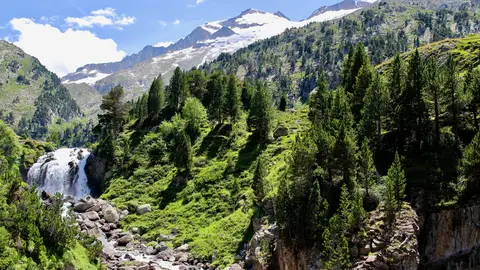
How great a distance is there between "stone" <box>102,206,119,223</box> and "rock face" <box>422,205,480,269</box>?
56916mm

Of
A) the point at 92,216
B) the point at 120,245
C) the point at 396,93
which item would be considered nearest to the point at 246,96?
the point at 92,216

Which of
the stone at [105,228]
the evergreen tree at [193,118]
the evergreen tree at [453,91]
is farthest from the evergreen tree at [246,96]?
the evergreen tree at [453,91]

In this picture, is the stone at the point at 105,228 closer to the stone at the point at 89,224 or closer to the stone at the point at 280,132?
the stone at the point at 89,224

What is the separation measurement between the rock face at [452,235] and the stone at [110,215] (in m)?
56.9

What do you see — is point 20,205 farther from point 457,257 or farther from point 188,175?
point 457,257

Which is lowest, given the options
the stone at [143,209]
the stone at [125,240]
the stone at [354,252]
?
the stone at [125,240]

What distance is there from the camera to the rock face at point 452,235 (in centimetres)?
4212

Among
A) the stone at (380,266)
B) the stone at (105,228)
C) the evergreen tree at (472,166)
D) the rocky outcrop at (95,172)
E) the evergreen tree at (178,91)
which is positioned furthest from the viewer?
the evergreen tree at (178,91)

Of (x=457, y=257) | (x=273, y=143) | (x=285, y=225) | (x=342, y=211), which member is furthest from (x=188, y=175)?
(x=457, y=257)

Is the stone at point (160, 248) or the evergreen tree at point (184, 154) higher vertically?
the evergreen tree at point (184, 154)

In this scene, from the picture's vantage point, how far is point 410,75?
199ft

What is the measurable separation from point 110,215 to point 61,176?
3906cm

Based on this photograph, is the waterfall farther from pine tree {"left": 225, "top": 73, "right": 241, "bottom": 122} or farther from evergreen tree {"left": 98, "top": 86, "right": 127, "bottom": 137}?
pine tree {"left": 225, "top": 73, "right": 241, "bottom": 122}

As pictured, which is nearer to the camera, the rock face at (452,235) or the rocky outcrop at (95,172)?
the rock face at (452,235)
